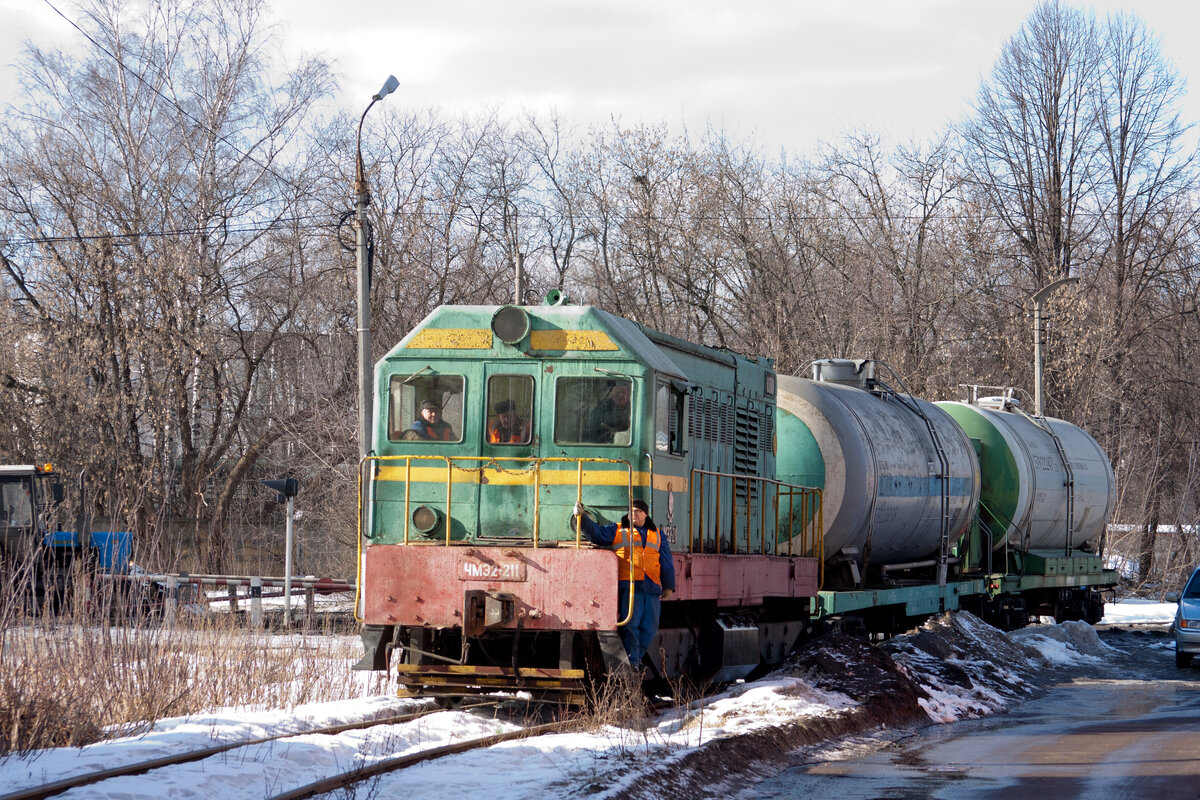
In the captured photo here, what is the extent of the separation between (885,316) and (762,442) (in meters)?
22.9

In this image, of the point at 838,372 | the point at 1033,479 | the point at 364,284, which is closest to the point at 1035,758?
the point at 838,372

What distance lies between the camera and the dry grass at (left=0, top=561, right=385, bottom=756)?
8.69m

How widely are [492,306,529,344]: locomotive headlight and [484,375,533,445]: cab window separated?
34cm

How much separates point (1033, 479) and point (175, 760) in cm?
1650

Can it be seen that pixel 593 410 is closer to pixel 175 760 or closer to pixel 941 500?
pixel 175 760

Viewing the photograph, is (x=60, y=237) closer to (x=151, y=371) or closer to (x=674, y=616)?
(x=151, y=371)

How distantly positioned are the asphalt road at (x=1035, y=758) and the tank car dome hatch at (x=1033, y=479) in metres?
5.85

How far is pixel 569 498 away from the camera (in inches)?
416

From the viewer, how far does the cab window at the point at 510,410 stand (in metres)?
10.8

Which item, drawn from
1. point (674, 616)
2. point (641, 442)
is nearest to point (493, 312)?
point (641, 442)

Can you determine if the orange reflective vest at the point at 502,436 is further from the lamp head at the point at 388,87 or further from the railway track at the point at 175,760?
the lamp head at the point at 388,87

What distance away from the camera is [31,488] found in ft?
73.6

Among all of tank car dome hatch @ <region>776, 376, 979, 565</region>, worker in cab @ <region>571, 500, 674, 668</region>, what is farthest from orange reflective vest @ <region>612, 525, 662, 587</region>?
tank car dome hatch @ <region>776, 376, 979, 565</region>

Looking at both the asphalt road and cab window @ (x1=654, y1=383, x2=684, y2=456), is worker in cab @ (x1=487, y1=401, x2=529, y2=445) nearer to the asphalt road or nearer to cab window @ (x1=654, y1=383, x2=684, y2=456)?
cab window @ (x1=654, y1=383, x2=684, y2=456)
